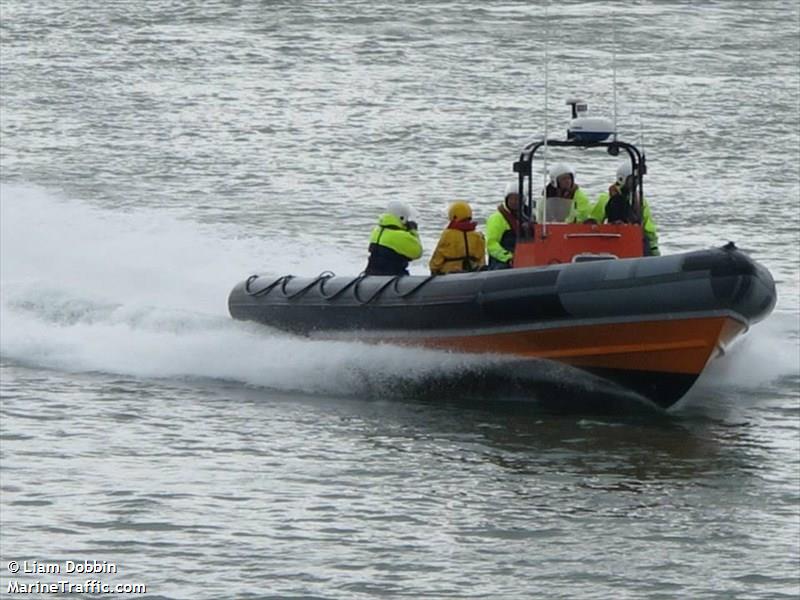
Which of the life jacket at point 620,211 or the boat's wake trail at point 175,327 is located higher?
the life jacket at point 620,211

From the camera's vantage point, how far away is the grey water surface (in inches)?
349

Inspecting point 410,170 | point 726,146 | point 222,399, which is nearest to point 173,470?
point 222,399

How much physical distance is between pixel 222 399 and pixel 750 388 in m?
3.25

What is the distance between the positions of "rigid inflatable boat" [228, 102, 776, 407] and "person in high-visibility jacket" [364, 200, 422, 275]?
0.23 meters

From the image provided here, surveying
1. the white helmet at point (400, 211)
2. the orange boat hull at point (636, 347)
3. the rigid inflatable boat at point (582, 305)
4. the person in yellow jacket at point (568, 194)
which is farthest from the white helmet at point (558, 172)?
the orange boat hull at point (636, 347)

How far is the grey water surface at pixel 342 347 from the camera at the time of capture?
29.1ft

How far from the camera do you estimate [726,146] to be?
21.6 metres

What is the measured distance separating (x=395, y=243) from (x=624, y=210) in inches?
56.3

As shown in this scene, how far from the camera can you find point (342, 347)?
487 inches

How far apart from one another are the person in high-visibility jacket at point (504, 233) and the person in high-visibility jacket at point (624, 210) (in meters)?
0.49

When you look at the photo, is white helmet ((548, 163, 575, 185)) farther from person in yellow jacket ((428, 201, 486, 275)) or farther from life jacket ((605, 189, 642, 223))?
person in yellow jacket ((428, 201, 486, 275))

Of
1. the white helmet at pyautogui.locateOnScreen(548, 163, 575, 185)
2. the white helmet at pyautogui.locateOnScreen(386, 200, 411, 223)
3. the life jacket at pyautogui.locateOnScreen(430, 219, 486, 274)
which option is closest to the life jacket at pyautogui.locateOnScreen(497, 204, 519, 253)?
the life jacket at pyautogui.locateOnScreen(430, 219, 486, 274)

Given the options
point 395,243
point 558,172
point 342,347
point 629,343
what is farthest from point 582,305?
point 342,347

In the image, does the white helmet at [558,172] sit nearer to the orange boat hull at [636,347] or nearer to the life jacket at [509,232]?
the life jacket at [509,232]
